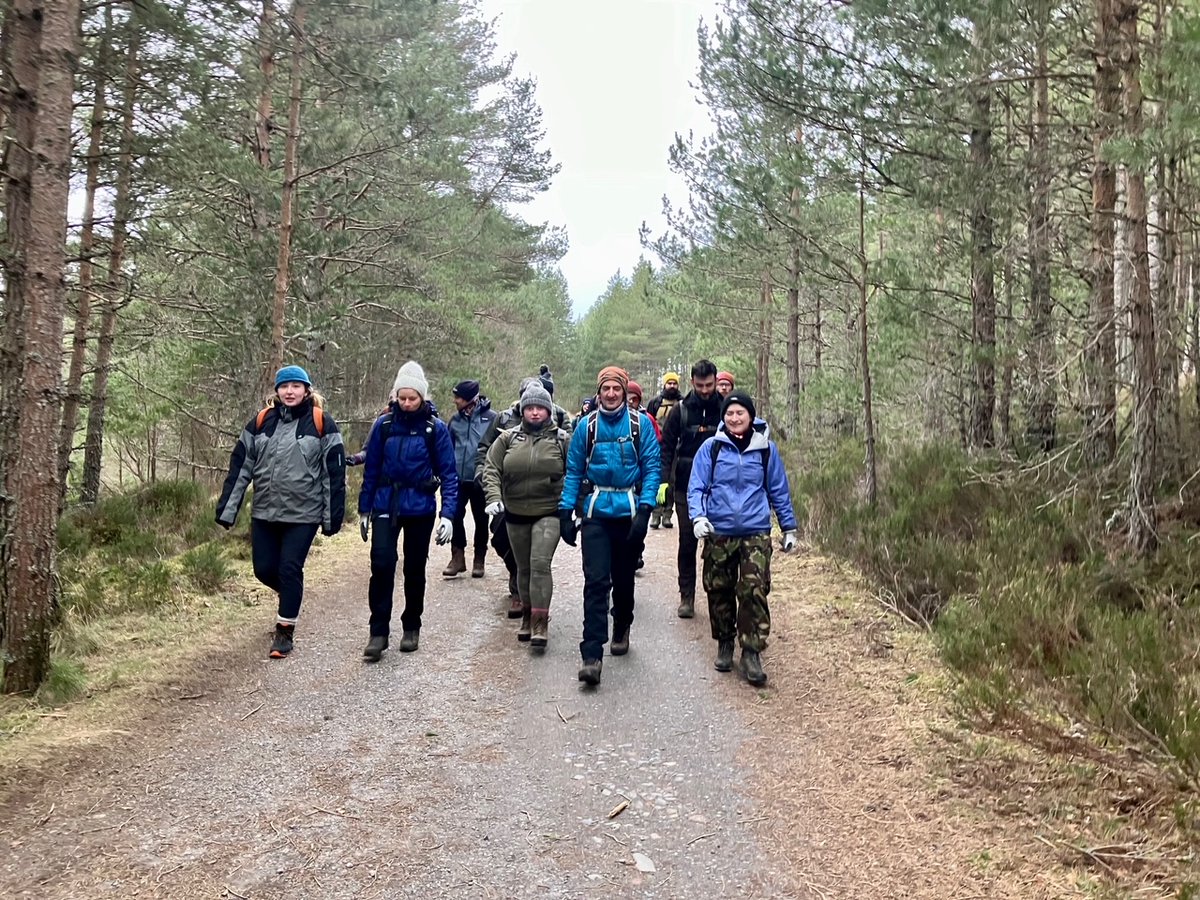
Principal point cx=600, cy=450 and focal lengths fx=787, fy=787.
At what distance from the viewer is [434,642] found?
6.16 m

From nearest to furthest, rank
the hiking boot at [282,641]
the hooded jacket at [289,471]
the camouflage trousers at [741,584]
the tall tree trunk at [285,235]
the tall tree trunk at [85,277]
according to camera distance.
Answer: the camouflage trousers at [741,584] < the hooded jacket at [289,471] < the hiking boot at [282,641] < the tall tree trunk at [85,277] < the tall tree trunk at [285,235]

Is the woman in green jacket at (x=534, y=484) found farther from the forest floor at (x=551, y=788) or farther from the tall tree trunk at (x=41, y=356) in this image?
the tall tree trunk at (x=41, y=356)

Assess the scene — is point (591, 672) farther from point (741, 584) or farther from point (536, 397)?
point (536, 397)

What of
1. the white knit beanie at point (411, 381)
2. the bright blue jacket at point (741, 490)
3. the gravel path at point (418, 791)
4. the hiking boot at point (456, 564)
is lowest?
the gravel path at point (418, 791)

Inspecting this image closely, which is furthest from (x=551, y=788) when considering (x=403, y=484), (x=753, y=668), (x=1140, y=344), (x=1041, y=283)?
(x=1041, y=283)

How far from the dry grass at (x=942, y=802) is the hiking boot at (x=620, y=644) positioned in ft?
3.25

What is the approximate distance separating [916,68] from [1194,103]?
151 inches

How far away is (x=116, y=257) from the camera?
9422 millimetres

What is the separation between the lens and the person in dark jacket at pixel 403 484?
5.64 metres

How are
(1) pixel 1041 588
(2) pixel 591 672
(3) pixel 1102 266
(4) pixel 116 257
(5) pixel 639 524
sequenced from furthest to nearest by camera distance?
(4) pixel 116 257
(3) pixel 1102 266
(5) pixel 639 524
(1) pixel 1041 588
(2) pixel 591 672

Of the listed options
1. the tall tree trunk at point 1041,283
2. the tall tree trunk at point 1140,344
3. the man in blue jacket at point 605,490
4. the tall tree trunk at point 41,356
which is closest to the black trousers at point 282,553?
the tall tree trunk at point 41,356

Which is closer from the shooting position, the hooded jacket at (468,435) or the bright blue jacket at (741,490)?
the bright blue jacket at (741,490)

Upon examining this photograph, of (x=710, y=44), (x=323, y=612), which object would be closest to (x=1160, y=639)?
(x=323, y=612)

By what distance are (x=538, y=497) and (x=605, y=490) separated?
62 centimetres
